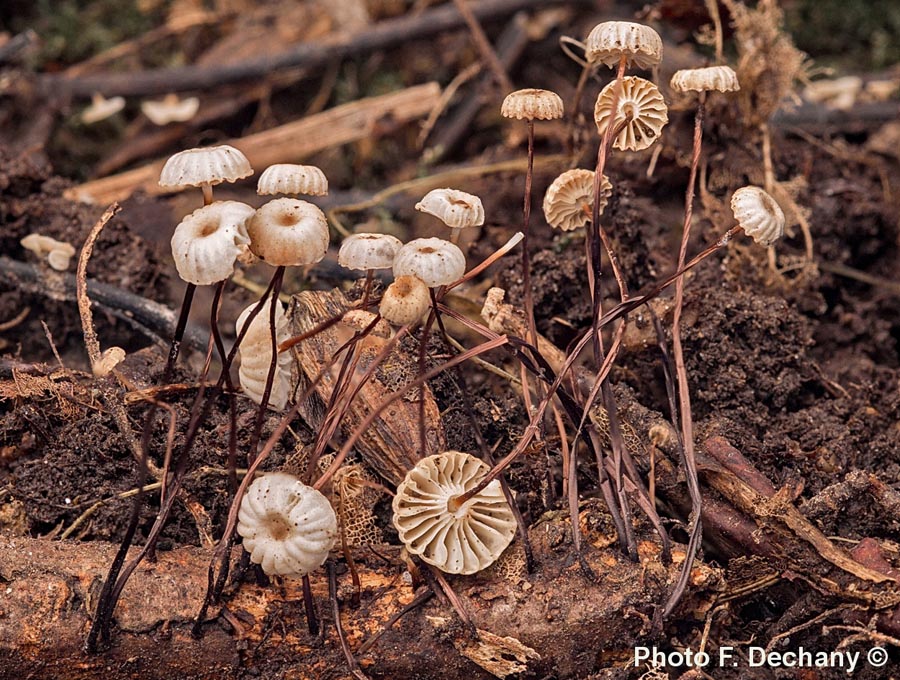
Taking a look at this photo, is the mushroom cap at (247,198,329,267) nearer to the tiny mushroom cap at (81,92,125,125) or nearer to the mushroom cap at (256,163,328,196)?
the mushroom cap at (256,163,328,196)

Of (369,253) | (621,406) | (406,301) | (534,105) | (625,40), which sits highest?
(625,40)

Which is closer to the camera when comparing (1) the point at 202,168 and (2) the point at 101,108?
(1) the point at 202,168

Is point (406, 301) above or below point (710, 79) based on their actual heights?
below

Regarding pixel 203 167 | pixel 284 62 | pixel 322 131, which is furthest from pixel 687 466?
pixel 284 62

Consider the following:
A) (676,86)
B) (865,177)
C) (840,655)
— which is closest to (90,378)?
(676,86)

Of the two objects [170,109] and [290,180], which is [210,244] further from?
[170,109]

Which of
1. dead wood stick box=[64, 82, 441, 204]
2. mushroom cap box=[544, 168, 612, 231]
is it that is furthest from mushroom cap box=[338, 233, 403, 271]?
dead wood stick box=[64, 82, 441, 204]

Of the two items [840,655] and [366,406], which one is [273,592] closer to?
[366,406]

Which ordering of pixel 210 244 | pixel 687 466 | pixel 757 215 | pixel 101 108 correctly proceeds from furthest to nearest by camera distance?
pixel 101 108 < pixel 687 466 < pixel 757 215 < pixel 210 244
